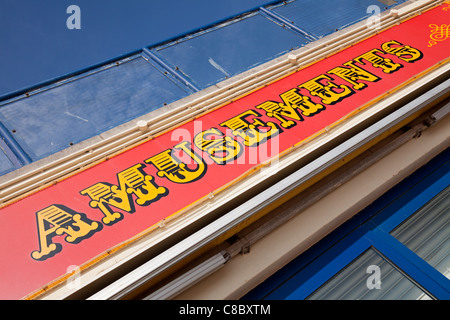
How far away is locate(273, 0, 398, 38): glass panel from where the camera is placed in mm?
9062

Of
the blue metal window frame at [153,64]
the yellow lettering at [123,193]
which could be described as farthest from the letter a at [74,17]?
the yellow lettering at [123,193]

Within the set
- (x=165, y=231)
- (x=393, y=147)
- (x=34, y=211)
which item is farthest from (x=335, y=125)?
(x=34, y=211)

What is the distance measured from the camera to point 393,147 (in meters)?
6.29

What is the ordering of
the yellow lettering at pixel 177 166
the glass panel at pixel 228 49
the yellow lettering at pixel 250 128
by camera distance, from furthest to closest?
1. the glass panel at pixel 228 49
2. the yellow lettering at pixel 250 128
3. the yellow lettering at pixel 177 166

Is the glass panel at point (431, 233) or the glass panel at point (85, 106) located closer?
the glass panel at point (431, 233)

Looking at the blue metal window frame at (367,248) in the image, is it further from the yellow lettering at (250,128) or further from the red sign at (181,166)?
the yellow lettering at (250,128)

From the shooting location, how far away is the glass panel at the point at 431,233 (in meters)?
5.45

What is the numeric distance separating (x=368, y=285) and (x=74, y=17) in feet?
26.6

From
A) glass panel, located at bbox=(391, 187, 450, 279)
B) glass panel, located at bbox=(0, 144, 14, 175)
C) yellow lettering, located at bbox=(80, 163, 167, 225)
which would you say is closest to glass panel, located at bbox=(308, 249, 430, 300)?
glass panel, located at bbox=(391, 187, 450, 279)

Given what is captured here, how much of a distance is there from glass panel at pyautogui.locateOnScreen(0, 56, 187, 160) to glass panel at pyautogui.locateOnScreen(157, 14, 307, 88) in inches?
22.9

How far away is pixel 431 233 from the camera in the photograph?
18.7ft

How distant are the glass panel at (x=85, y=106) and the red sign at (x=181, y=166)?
1603 millimetres

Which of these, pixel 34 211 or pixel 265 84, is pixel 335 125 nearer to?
pixel 265 84

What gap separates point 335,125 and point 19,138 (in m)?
4.73
